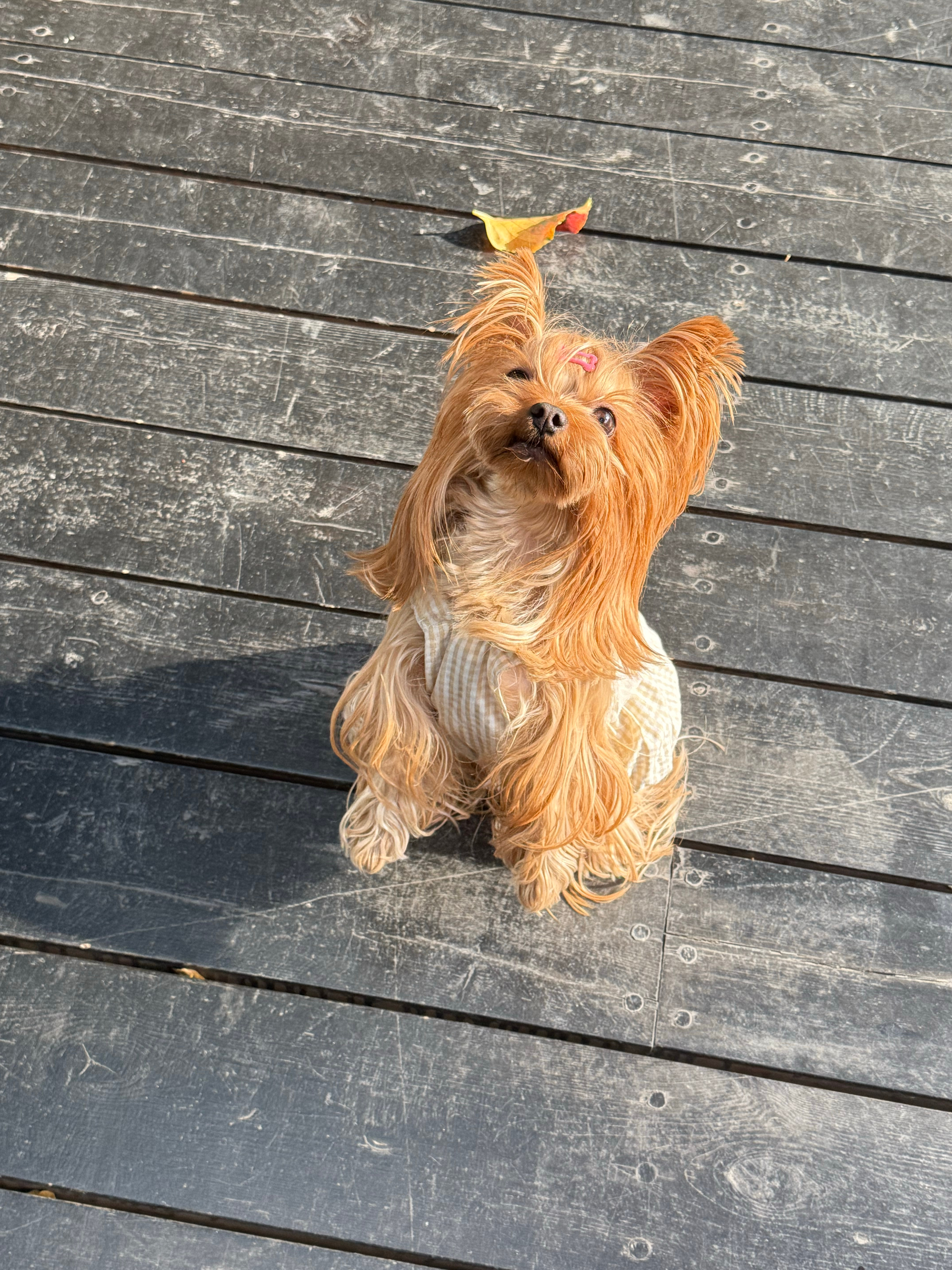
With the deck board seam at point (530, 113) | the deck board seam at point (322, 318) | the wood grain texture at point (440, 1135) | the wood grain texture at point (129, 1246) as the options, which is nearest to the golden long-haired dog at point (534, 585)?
the wood grain texture at point (440, 1135)

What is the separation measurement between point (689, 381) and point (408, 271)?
1189 mm

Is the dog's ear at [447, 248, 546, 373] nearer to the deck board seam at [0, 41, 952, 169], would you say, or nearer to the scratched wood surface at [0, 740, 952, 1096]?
the scratched wood surface at [0, 740, 952, 1096]

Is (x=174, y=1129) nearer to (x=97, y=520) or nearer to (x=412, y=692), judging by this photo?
(x=412, y=692)

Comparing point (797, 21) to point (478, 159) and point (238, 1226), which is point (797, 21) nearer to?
point (478, 159)

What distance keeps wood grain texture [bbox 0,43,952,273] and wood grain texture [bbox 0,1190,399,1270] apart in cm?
191

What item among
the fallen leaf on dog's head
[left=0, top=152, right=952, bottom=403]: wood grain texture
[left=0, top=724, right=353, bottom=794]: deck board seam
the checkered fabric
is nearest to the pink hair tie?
the checkered fabric

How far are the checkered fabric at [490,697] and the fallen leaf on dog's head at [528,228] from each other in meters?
1.03

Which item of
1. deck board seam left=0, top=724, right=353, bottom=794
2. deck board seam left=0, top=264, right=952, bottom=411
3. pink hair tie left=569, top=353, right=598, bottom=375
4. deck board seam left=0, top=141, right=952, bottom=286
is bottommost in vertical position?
deck board seam left=0, top=724, right=353, bottom=794

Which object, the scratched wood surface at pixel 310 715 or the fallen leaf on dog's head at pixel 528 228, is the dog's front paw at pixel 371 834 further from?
the fallen leaf on dog's head at pixel 528 228

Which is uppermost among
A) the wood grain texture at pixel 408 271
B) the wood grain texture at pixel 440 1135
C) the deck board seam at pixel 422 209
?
the deck board seam at pixel 422 209

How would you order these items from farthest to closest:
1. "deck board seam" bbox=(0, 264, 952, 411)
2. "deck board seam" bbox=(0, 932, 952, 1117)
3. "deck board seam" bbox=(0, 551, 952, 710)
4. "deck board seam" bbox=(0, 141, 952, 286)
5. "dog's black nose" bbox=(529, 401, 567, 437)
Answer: "deck board seam" bbox=(0, 141, 952, 286), "deck board seam" bbox=(0, 264, 952, 411), "deck board seam" bbox=(0, 551, 952, 710), "deck board seam" bbox=(0, 932, 952, 1117), "dog's black nose" bbox=(529, 401, 567, 437)

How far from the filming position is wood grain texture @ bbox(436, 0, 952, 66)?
2.64m

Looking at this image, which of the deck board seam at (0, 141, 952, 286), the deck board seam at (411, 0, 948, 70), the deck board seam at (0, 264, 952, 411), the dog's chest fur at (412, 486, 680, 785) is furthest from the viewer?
the deck board seam at (411, 0, 948, 70)

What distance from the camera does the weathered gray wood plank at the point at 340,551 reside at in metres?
1.89
